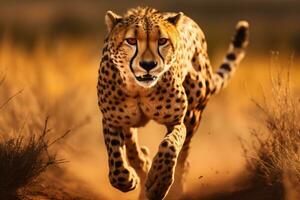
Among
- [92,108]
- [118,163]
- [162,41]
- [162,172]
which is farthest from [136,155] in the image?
[92,108]

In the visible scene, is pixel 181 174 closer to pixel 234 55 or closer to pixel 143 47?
pixel 234 55

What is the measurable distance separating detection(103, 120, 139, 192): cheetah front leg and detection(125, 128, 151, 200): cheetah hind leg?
460 millimetres

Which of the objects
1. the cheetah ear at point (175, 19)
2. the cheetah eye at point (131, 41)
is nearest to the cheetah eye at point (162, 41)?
the cheetah eye at point (131, 41)

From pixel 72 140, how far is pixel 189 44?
3.00m

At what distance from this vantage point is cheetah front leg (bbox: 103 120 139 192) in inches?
298

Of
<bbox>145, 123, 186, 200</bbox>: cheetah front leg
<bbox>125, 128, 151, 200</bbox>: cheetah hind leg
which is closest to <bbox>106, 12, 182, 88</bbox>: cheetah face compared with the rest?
<bbox>145, 123, 186, 200</bbox>: cheetah front leg

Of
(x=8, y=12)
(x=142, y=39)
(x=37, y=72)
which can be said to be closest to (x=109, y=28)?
(x=142, y=39)

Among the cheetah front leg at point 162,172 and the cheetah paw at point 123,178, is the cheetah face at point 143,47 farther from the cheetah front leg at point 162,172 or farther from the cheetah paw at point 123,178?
the cheetah paw at point 123,178

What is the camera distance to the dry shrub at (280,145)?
7.52m

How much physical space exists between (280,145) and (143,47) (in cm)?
135

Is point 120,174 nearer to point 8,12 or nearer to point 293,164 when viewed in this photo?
point 293,164

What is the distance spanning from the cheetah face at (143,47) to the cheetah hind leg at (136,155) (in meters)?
1.01

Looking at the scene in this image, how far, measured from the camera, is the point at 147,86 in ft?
23.3

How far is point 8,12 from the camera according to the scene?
84.7 feet
